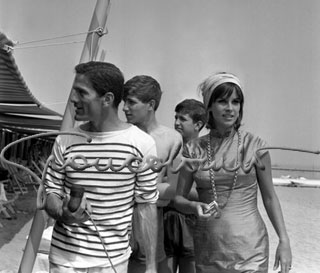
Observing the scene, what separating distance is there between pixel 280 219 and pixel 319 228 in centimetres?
640

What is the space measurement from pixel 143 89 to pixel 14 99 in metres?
4.12

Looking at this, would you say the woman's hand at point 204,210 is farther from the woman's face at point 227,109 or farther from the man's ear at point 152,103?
the man's ear at point 152,103

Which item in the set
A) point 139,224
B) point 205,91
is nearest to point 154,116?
point 205,91

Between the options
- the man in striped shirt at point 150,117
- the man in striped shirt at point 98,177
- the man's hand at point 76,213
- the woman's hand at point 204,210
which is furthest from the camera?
the man in striped shirt at point 150,117

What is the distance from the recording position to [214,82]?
168 centimetres

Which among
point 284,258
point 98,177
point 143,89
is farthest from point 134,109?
point 284,258

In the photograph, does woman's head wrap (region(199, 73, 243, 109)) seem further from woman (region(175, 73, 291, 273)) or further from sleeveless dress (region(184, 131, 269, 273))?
sleeveless dress (region(184, 131, 269, 273))

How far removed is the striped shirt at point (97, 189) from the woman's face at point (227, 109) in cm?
33

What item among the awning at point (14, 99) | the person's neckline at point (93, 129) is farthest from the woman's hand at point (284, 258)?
the awning at point (14, 99)

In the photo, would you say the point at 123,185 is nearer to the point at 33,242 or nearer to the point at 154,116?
the point at 154,116

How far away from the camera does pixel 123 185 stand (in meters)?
1.44

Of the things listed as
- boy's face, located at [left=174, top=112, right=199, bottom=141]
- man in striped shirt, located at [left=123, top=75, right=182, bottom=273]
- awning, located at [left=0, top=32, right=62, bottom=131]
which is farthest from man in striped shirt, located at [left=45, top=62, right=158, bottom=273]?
awning, located at [left=0, top=32, right=62, bottom=131]

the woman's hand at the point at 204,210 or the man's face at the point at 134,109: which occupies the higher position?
the man's face at the point at 134,109

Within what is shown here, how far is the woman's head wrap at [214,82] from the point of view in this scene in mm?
1665
